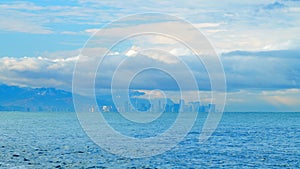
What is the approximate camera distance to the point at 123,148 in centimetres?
8800

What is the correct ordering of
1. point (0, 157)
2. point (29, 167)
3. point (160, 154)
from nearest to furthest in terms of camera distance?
1. point (29, 167)
2. point (0, 157)
3. point (160, 154)

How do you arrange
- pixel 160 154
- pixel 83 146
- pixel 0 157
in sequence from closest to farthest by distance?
pixel 0 157, pixel 160 154, pixel 83 146

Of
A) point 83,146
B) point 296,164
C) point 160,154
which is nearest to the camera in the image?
point 296,164

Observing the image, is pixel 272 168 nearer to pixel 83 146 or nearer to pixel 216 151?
pixel 216 151

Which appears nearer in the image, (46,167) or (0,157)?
(46,167)

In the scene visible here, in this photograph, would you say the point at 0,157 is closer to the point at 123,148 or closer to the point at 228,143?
the point at 123,148

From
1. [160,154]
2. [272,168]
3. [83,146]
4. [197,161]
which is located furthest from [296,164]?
[83,146]

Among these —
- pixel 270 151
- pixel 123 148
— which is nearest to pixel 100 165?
pixel 123 148

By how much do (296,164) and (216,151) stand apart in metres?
17.9

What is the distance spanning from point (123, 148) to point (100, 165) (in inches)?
843

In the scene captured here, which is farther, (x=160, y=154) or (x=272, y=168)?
(x=160, y=154)

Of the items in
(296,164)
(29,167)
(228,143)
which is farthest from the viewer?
(228,143)

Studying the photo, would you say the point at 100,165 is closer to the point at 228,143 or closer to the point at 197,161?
the point at 197,161

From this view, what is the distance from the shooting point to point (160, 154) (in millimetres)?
79812
